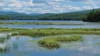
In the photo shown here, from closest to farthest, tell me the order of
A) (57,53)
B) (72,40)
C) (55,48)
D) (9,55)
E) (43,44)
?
(9,55) < (57,53) < (55,48) < (43,44) < (72,40)

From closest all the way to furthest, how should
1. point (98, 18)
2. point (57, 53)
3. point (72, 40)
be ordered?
1. point (57, 53)
2. point (72, 40)
3. point (98, 18)

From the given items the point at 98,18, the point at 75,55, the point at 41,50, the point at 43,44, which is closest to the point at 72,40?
the point at 43,44

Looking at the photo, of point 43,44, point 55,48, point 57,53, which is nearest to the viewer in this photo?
point 57,53

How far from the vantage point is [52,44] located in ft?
84.0

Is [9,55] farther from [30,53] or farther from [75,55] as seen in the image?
[75,55]

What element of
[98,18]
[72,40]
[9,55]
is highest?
[9,55]

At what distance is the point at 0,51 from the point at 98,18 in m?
90.7

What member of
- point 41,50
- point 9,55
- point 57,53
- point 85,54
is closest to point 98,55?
point 85,54

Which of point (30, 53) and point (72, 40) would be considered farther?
point (72, 40)

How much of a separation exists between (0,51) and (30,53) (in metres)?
2.35

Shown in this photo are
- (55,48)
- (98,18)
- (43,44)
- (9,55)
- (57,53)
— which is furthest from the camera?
(98,18)

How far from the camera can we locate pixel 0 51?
22016mm

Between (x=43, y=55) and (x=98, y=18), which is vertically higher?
(x=43, y=55)

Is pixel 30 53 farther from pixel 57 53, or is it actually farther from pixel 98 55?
pixel 98 55
